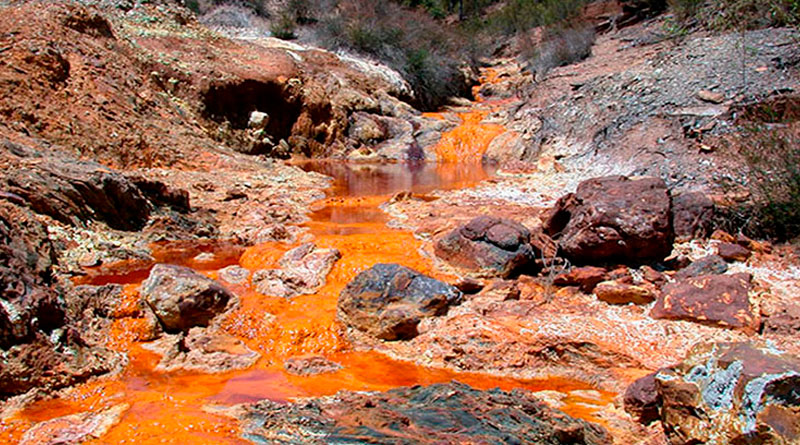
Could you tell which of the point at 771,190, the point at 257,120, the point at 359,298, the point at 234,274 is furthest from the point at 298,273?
the point at 257,120

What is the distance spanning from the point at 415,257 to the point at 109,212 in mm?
3488

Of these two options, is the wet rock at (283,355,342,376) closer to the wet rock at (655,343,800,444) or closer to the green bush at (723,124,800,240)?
the wet rock at (655,343,800,444)

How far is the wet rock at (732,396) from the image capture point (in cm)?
268

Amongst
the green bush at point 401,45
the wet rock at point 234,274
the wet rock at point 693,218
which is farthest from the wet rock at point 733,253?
the green bush at point 401,45

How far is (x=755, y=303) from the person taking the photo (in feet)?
16.4

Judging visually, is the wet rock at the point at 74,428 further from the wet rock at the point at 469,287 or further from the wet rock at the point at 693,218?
the wet rock at the point at 693,218

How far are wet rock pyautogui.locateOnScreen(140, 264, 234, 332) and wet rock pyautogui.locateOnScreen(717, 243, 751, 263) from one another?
4767 millimetres

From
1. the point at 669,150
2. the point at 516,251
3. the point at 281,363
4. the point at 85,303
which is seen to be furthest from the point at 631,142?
the point at 85,303

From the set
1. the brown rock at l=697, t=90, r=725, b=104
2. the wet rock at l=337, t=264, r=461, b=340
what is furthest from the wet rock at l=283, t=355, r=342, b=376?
the brown rock at l=697, t=90, r=725, b=104

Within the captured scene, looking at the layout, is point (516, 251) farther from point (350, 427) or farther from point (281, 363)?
point (350, 427)

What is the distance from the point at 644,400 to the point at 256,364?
8.85ft

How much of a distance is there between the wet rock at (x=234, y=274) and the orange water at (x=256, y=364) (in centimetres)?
10

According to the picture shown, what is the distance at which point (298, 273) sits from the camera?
603cm

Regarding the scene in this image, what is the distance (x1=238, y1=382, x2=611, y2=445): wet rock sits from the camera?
2.74m
